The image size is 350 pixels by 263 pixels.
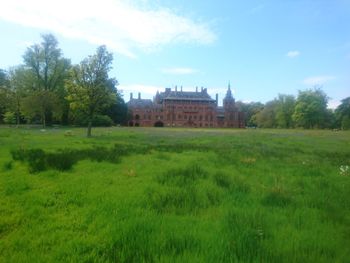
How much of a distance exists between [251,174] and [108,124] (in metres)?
86.6

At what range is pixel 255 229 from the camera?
21.9 ft

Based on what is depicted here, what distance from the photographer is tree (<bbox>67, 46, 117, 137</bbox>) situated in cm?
4162

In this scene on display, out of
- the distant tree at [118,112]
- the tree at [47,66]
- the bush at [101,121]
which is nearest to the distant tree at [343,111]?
the distant tree at [118,112]

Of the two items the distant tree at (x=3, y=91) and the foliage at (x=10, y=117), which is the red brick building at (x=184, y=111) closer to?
the distant tree at (x=3, y=91)

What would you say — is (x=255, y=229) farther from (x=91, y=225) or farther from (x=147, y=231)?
(x=91, y=225)

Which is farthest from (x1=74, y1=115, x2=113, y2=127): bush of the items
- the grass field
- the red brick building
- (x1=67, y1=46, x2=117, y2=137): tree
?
the grass field

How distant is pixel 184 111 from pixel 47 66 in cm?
9798

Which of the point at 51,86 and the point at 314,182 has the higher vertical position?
the point at 51,86

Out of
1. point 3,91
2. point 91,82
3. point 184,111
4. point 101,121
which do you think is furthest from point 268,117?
point 91,82

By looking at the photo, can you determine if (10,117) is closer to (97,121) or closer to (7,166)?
(97,121)

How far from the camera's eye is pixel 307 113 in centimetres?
12900

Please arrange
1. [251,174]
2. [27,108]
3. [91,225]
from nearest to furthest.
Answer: [91,225] → [251,174] → [27,108]

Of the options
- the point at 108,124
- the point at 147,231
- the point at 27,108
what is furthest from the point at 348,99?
the point at 147,231

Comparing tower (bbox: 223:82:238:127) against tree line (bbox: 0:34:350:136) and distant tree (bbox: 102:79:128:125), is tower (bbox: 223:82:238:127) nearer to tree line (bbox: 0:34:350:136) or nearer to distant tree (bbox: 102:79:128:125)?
tree line (bbox: 0:34:350:136)
